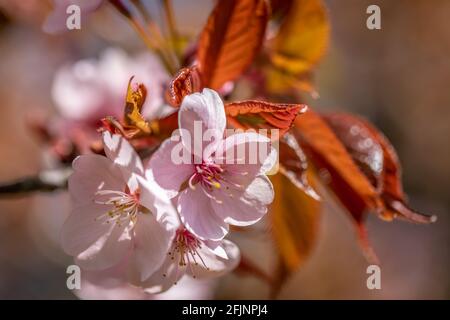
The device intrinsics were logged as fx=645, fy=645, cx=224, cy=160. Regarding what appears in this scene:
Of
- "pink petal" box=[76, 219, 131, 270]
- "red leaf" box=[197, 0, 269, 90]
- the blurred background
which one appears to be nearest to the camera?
"pink petal" box=[76, 219, 131, 270]

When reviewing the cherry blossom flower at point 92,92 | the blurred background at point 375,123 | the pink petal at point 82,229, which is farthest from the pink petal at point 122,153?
the blurred background at point 375,123

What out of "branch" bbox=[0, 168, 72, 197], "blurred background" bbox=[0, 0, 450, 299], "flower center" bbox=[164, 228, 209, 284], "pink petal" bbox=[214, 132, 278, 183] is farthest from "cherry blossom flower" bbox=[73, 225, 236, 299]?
"blurred background" bbox=[0, 0, 450, 299]

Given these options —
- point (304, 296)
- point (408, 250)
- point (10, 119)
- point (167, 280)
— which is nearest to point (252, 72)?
point (167, 280)

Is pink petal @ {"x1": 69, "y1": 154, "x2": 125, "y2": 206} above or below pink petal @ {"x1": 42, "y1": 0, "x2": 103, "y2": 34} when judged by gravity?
below

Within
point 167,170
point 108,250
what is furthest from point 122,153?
point 108,250

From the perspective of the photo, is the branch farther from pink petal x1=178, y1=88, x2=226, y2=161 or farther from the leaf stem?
pink petal x1=178, y1=88, x2=226, y2=161

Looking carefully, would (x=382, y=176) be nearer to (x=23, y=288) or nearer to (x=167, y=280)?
(x=167, y=280)

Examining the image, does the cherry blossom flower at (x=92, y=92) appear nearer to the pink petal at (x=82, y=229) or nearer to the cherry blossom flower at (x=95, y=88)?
the cherry blossom flower at (x=95, y=88)
